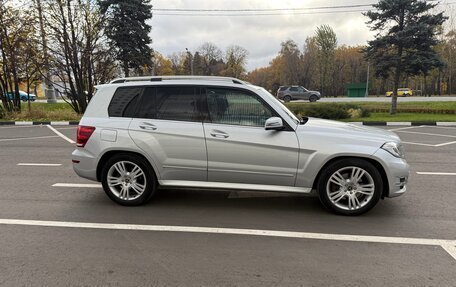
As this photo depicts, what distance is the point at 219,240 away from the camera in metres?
4.02

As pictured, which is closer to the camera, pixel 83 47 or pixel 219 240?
pixel 219 240

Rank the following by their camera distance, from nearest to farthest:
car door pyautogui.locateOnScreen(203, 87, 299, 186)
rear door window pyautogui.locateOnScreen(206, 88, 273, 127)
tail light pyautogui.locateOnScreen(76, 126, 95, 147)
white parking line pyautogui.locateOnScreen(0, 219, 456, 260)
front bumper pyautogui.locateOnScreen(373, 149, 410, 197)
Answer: white parking line pyautogui.locateOnScreen(0, 219, 456, 260), front bumper pyautogui.locateOnScreen(373, 149, 410, 197), car door pyautogui.locateOnScreen(203, 87, 299, 186), rear door window pyautogui.locateOnScreen(206, 88, 273, 127), tail light pyautogui.locateOnScreen(76, 126, 95, 147)

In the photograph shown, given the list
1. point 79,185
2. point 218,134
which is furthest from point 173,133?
point 79,185

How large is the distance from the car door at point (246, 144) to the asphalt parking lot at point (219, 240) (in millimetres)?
520

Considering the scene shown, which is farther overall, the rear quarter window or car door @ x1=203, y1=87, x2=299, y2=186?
the rear quarter window

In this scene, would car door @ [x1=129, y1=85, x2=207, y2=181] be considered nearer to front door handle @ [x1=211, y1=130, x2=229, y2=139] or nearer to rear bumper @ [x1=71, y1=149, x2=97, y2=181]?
front door handle @ [x1=211, y1=130, x2=229, y2=139]

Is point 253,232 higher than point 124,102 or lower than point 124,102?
Result: lower

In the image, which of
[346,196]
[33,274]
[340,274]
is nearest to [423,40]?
[346,196]

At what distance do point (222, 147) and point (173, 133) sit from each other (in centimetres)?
70

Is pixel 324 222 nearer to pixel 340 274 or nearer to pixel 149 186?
pixel 340 274

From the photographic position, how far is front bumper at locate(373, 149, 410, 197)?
15.0 feet

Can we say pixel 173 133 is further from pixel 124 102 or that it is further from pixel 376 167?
pixel 376 167

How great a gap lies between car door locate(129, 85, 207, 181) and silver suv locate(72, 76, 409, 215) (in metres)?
0.01

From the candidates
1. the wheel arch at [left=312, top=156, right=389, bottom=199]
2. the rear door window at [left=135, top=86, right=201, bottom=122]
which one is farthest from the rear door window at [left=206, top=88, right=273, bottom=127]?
the wheel arch at [left=312, top=156, right=389, bottom=199]
